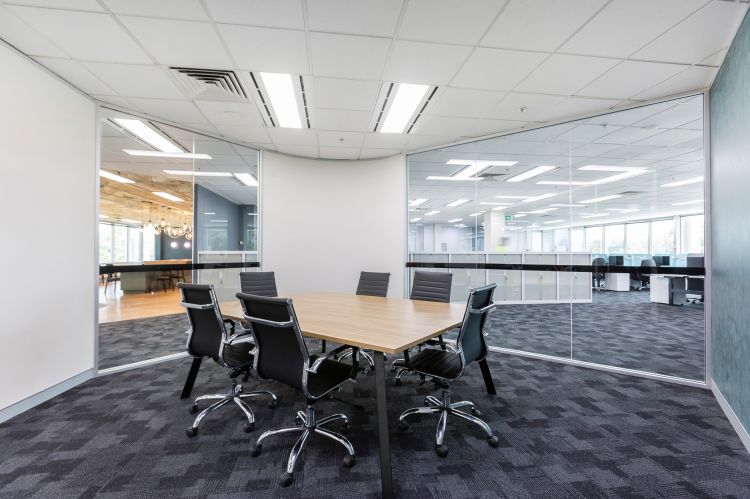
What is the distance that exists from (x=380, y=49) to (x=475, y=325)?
2190 mm

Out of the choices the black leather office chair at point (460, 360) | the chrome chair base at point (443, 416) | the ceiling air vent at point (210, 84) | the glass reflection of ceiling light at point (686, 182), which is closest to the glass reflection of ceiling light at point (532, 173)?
the glass reflection of ceiling light at point (686, 182)

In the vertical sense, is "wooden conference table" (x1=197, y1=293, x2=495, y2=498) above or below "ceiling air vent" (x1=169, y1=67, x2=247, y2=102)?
below

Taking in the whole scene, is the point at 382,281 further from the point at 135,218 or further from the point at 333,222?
the point at 135,218

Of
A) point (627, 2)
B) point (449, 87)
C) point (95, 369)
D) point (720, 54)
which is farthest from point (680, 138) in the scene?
point (95, 369)

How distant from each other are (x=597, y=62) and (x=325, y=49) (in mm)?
2225

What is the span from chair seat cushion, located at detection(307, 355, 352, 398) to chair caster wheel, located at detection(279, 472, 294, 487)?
428 millimetres

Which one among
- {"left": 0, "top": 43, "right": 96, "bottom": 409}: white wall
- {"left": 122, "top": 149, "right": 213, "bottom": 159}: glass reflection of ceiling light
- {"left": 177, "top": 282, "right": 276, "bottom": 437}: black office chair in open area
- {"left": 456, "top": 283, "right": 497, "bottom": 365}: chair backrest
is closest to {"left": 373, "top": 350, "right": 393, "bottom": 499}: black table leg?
{"left": 456, "top": 283, "right": 497, "bottom": 365}: chair backrest

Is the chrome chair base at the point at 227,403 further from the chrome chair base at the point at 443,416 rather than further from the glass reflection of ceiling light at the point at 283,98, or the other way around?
the glass reflection of ceiling light at the point at 283,98

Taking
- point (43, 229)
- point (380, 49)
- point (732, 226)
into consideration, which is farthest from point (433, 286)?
point (43, 229)

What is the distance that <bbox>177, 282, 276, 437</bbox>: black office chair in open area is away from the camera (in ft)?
7.12

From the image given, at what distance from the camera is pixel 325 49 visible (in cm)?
233

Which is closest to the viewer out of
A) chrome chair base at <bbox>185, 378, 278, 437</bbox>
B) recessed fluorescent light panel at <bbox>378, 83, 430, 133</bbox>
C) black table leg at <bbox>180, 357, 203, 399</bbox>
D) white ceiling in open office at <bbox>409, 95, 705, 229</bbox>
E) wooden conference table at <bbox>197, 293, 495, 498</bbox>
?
wooden conference table at <bbox>197, 293, 495, 498</bbox>

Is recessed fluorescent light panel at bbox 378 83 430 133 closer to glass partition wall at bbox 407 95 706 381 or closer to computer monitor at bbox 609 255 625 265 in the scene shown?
glass partition wall at bbox 407 95 706 381

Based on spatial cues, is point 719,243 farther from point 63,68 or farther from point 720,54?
point 63,68
